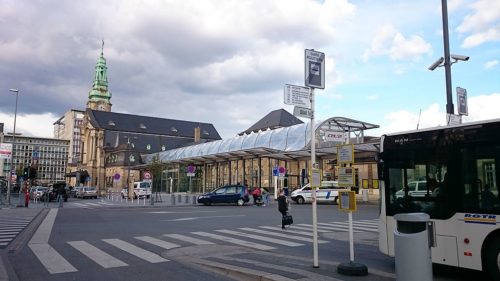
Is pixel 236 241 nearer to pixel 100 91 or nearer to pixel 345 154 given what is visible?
pixel 345 154

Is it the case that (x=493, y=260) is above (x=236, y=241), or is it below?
above

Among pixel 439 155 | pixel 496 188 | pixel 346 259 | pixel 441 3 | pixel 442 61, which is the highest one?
pixel 441 3

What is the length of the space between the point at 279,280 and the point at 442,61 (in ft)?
31.6

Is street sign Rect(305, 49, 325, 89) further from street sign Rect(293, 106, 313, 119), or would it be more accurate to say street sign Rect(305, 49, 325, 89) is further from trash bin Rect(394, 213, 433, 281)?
trash bin Rect(394, 213, 433, 281)

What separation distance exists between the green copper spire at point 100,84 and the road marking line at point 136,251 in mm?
122680

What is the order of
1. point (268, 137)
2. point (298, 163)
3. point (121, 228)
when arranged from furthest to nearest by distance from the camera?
point (268, 137)
point (298, 163)
point (121, 228)

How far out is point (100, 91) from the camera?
129m

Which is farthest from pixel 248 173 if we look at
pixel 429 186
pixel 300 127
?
pixel 429 186

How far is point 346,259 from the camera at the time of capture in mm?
10016

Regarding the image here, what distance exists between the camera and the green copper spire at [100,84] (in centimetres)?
12797

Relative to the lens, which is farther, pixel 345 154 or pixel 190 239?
pixel 190 239

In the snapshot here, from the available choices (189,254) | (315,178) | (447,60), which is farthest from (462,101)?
(189,254)

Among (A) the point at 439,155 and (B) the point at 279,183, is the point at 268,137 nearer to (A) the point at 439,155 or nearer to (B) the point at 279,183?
(B) the point at 279,183

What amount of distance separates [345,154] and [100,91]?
130 m
